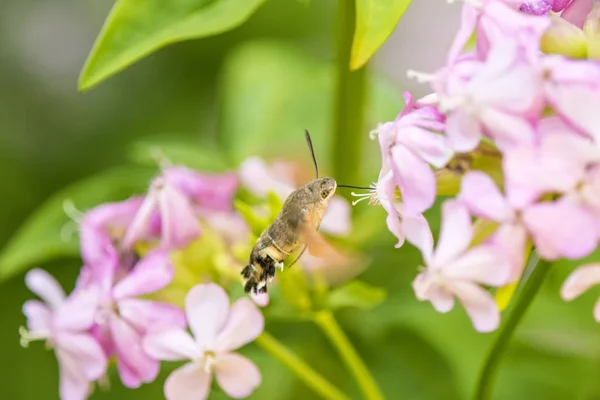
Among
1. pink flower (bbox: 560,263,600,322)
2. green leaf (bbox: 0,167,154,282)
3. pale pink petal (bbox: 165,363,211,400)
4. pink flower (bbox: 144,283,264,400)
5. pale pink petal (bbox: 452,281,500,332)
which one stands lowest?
green leaf (bbox: 0,167,154,282)

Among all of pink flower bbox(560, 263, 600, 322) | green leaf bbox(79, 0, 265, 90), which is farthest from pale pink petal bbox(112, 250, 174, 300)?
pink flower bbox(560, 263, 600, 322)

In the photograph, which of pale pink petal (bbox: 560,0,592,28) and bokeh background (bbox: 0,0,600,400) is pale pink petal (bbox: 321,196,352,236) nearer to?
bokeh background (bbox: 0,0,600,400)

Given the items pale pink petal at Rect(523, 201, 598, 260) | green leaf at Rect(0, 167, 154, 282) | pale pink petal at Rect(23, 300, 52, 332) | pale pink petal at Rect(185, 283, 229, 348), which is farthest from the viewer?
green leaf at Rect(0, 167, 154, 282)

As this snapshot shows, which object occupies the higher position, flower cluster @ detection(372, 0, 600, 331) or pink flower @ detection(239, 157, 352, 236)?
flower cluster @ detection(372, 0, 600, 331)

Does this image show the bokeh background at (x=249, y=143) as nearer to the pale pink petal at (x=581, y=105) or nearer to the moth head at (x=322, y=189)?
the moth head at (x=322, y=189)

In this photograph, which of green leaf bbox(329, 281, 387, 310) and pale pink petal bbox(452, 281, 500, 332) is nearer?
pale pink petal bbox(452, 281, 500, 332)

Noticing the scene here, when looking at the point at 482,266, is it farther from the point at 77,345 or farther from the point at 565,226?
the point at 77,345

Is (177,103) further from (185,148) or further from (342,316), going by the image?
(342,316)
